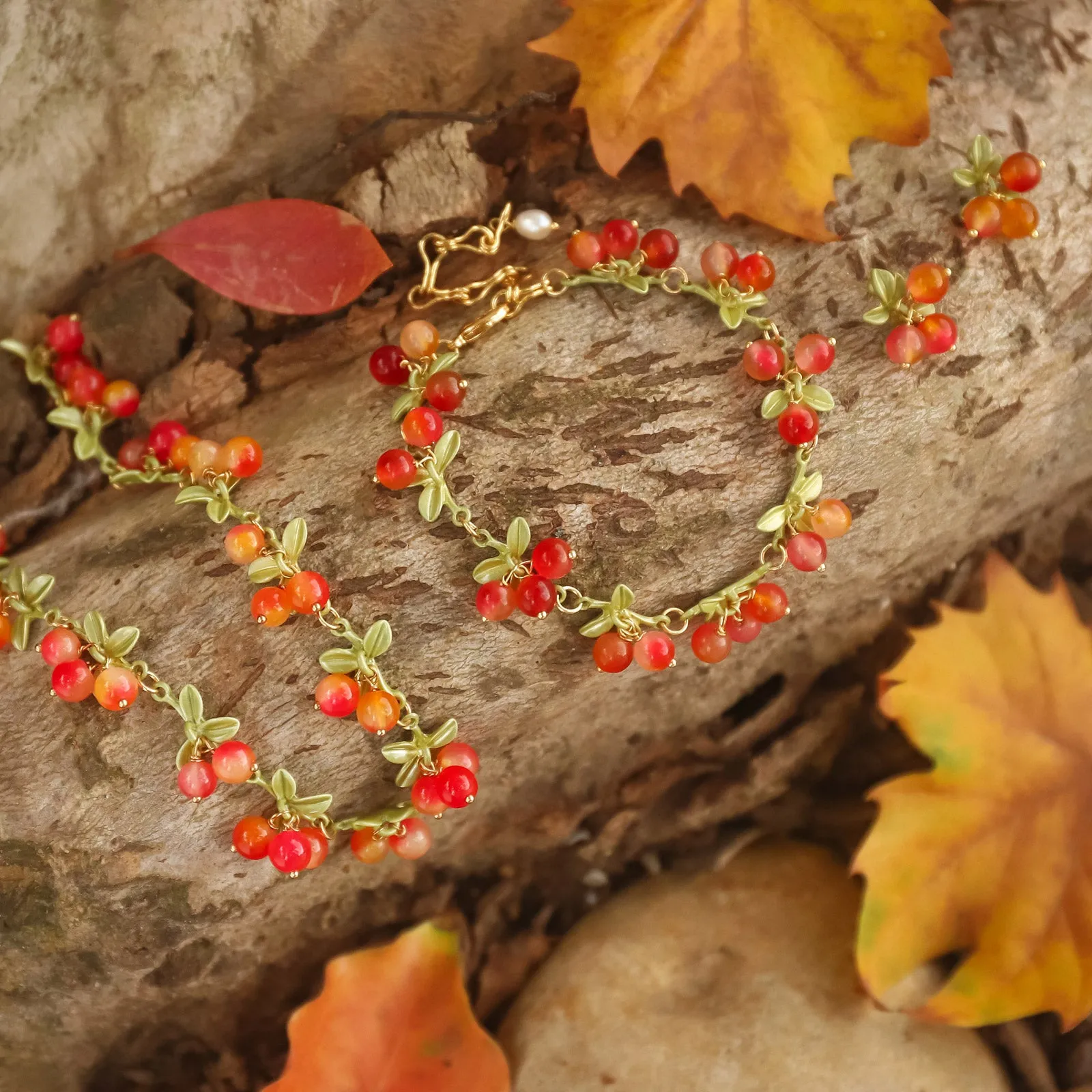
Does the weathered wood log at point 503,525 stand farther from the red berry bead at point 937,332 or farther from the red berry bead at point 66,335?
the red berry bead at point 66,335

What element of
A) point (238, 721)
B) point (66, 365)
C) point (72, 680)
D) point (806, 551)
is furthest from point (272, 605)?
point (806, 551)

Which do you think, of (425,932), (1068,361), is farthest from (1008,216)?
(425,932)

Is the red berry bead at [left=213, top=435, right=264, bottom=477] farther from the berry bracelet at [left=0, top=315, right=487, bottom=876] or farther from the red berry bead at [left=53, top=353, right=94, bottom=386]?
the red berry bead at [left=53, top=353, right=94, bottom=386]

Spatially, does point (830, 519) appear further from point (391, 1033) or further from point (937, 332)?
point (391, 1033)

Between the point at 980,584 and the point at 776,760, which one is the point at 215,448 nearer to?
the point at 776,760

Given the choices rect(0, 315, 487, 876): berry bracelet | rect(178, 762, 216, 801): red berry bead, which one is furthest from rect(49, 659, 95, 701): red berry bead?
rect(178, 762, 216, 801): red berry bead

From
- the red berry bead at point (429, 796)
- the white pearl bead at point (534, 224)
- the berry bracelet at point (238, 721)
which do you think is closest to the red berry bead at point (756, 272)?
the white pearl bead at point (534, 224)
